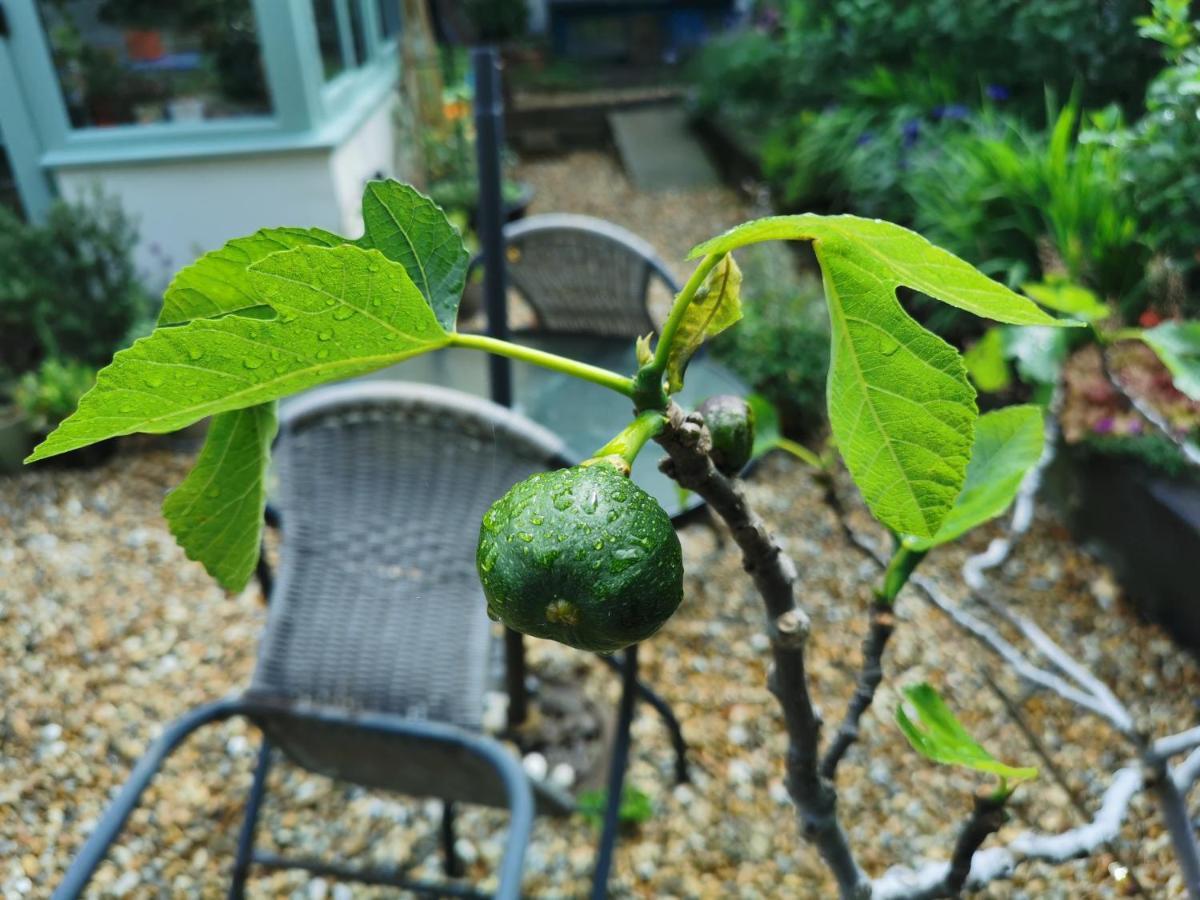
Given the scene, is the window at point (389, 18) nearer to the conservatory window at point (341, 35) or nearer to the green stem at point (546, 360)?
the conservatory window at point (341, 35)

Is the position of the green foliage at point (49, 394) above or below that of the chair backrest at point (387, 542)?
below

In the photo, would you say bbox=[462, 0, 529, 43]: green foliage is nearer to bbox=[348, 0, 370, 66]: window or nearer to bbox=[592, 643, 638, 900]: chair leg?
bbox=[348, 0, 370, 66]: window

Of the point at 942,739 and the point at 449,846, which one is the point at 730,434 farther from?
the point at 449,846

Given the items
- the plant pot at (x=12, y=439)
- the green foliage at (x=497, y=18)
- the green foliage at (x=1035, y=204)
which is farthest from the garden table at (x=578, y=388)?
the green foliage at (x=497, y=18)

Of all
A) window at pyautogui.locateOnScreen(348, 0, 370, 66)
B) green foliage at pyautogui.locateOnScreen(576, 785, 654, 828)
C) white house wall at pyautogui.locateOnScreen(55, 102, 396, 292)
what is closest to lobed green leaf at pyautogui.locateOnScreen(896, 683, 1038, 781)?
green foliage at pyautogui.locateOnScreen(576, 785, 654, 828)

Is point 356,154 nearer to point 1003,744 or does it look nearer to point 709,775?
point 709,775

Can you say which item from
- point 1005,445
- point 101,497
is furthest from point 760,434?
point 101,497
